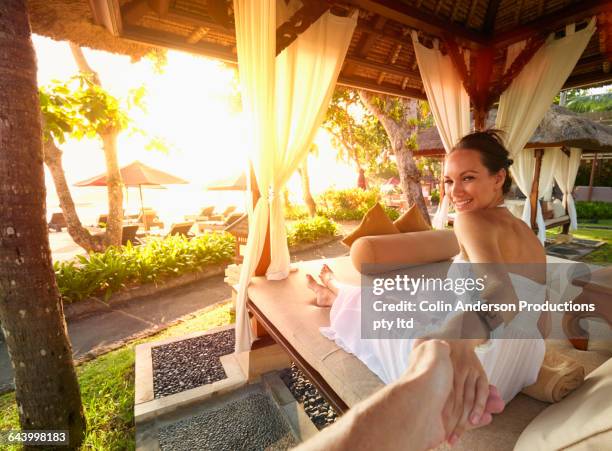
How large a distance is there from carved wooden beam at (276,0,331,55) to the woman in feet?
6.87

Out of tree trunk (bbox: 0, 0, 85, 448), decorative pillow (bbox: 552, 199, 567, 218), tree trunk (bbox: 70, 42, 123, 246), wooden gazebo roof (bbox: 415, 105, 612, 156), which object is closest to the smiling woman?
tree trunk (bbox: 0, 0, 85, 448)

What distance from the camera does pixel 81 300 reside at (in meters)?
4.08

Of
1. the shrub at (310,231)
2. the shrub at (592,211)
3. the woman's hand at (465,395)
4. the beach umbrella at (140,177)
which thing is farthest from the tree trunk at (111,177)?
the shrub at (592,211)

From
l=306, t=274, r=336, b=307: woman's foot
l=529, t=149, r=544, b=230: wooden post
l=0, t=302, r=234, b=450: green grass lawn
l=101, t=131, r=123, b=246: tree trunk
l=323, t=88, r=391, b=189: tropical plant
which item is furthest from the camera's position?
l=323, t=88, r=391, b=189: tropical plant

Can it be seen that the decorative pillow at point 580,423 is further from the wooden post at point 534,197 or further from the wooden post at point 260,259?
the wooden post at point 534,197

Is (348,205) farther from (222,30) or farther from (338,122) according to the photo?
(222,30)

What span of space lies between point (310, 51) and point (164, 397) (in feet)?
11.0

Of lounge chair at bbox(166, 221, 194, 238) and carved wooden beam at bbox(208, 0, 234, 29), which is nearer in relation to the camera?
carved wooden beam at bbox(208, 0, 234, 29)

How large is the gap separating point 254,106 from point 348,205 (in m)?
10.9

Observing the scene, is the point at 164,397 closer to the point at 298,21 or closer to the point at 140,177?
the point at 298,21

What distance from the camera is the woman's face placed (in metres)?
1.36

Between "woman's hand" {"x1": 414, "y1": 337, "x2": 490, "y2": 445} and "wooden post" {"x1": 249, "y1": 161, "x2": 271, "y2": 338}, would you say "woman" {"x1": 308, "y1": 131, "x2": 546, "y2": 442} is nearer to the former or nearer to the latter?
"woman's hand" {"x1": 414, "y1": 337, "x2": 490, "y2": 445}

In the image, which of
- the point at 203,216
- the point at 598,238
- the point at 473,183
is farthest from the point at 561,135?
the point at 203,216

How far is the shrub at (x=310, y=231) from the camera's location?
7468mm
